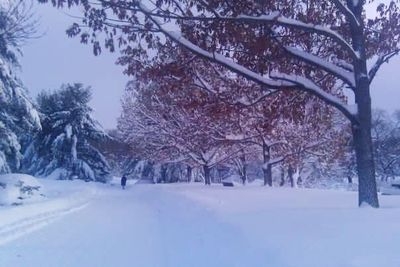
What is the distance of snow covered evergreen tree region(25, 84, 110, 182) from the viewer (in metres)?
47.2

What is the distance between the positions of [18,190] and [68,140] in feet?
82.6

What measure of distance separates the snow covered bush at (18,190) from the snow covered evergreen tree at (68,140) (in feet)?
76.4

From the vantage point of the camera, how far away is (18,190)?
22.1 m

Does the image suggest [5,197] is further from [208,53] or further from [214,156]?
[214,156]

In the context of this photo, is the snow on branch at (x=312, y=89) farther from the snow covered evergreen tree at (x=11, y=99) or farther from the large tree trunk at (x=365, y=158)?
the snow covered evergreen tree at (x=11, y=99)

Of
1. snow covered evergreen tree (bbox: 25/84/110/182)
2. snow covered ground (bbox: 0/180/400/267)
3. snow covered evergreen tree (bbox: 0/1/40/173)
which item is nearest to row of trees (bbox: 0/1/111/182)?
snow covered evergreen tree (bbox: 25/84/110/182)

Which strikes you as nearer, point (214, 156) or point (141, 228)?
point (141, 228)

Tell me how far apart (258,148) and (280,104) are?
24.2 m

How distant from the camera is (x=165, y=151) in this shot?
121 feet

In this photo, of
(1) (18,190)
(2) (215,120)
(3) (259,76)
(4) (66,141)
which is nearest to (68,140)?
(4) (66,141)

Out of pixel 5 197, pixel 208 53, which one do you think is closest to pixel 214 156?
pixel 5 197

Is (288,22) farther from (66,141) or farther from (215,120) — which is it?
(66,141)

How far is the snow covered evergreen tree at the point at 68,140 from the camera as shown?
1857 inches

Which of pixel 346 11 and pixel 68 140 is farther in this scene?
pixel 68 140
